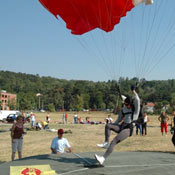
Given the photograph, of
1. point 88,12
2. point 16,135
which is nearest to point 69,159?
point 16,135

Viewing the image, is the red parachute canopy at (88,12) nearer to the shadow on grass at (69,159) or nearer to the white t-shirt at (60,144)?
the white t-shirt at (60,144)

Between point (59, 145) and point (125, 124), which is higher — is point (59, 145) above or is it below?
below

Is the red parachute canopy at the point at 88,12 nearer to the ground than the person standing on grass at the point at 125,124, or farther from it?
farther from it

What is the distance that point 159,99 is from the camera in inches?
3676

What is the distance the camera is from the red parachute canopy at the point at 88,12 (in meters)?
5.96

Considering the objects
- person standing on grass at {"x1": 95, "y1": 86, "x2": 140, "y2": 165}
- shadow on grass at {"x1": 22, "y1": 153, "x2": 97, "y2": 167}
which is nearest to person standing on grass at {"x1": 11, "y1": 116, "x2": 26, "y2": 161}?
shadow on grass at {"x1": 22, "y1": 153, "x2": 97, "y2": 167}

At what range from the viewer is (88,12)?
6195 mm

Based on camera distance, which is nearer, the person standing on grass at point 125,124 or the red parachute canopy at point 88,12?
the person standing on grass at point 125,124

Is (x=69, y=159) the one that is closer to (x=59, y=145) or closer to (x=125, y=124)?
(x=59, y=145)

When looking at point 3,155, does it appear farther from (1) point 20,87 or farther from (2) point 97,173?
(1) point 20,87

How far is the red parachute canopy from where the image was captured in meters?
5.96

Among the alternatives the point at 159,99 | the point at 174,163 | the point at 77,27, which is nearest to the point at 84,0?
the point at 77,27

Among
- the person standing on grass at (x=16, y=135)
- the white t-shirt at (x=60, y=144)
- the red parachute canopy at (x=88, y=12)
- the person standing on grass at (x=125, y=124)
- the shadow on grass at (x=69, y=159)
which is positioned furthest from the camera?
the person standing on grass at (x=16, y=135)

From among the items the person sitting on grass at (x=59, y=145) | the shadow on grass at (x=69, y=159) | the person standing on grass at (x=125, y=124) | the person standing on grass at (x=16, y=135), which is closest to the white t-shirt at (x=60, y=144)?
the person sitting on grass at (x=59, y=145)
